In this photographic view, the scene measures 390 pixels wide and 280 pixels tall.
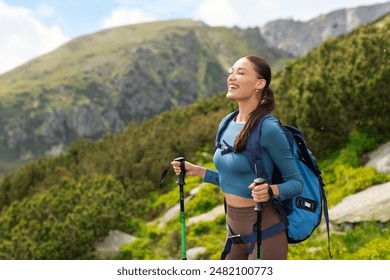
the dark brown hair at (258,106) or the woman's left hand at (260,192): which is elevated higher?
the dark brown hair at (258,106)

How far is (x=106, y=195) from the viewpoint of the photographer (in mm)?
13227

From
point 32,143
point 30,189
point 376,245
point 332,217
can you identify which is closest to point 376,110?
point 332,217

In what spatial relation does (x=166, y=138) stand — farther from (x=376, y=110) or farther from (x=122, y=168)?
(x=376, y=110)

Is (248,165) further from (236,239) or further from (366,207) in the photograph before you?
(366,207)

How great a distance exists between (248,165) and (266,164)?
0.13 metres

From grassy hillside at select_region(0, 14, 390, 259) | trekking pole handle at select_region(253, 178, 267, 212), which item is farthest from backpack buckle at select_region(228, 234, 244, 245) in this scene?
grassy hillside at select_region(0, 14, 390, 259)

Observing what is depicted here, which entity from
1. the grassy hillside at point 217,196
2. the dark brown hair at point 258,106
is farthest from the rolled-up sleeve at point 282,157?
the grassy hillside at point 217,196

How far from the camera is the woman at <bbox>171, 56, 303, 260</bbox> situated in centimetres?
285

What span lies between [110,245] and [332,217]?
22.3ft

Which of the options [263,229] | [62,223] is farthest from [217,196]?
[263,229]

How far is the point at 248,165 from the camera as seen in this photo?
295 centimetres

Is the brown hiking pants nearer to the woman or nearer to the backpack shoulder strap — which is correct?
the woman

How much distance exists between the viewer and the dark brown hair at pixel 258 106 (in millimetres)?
2935

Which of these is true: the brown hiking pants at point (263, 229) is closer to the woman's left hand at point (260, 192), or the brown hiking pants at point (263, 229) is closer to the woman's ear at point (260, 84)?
the woman's left hand at point (260, 192)
